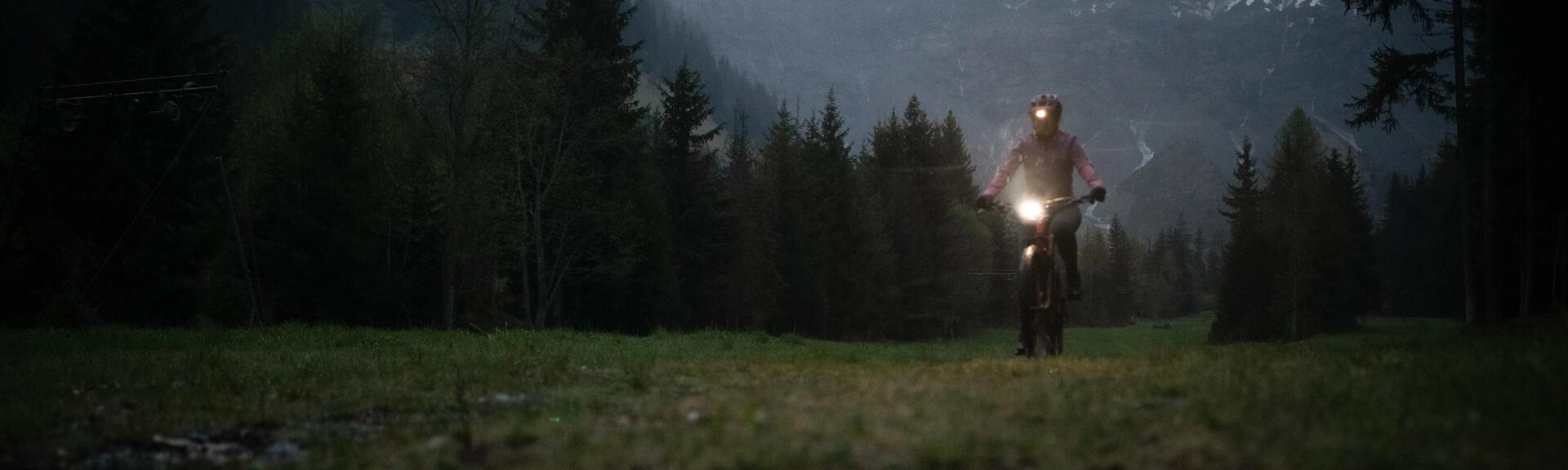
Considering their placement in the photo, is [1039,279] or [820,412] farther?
[1039,279]

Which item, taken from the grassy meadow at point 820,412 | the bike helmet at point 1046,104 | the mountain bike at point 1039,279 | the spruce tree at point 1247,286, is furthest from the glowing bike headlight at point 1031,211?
the spruce tree at point 1247,286

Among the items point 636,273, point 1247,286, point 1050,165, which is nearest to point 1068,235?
point 1050,165

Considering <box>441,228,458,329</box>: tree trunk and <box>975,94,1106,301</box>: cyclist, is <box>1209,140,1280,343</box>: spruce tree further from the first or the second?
<box>975,94,1106,301</box>: cyclist

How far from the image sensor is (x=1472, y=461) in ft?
10.6

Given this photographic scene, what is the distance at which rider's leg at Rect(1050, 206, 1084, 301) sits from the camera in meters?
10.6

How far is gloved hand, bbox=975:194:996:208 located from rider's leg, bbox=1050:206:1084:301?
0.76 metres

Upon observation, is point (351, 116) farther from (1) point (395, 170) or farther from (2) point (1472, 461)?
(2) point (1472, 461)

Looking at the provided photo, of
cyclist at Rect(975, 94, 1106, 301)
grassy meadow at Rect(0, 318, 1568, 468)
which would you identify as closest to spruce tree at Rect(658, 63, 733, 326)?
cyclist at Rect(975, 94, 1106, 301)

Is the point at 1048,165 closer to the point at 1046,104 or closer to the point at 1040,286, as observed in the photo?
the point at 1046,104

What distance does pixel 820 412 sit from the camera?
5020 millimetres

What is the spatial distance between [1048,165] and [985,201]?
0.90 metres

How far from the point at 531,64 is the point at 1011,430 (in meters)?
30.4

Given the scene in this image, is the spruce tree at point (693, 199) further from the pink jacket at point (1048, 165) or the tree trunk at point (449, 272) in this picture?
the pink jacket at point (1048, 165)

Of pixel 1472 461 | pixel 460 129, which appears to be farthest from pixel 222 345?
pixel 460 129
